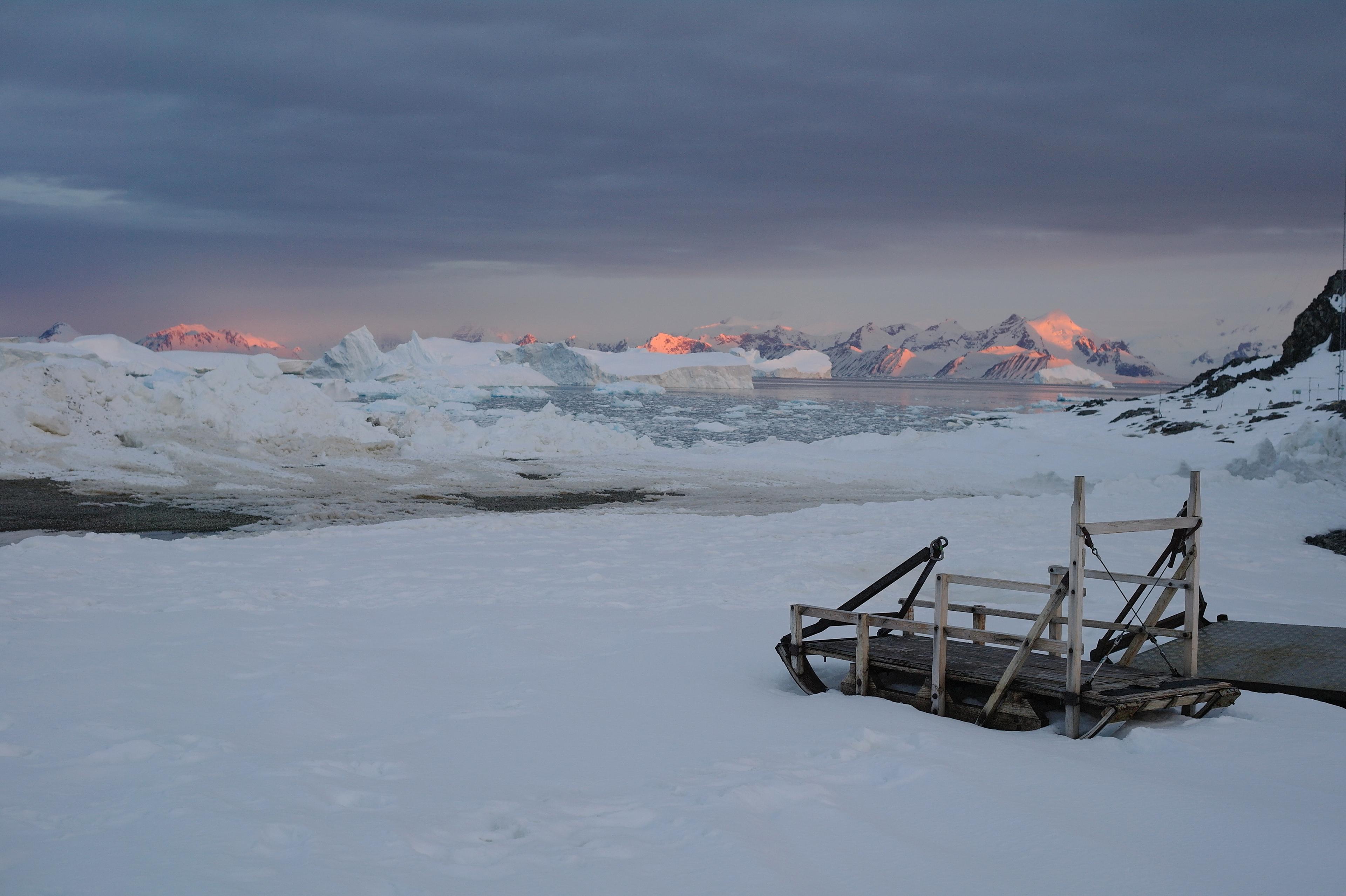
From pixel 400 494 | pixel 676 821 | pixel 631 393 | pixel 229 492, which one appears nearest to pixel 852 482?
pixel 400 494

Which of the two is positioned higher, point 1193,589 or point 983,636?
point 1193,589

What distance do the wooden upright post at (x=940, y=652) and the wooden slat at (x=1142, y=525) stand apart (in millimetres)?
1057

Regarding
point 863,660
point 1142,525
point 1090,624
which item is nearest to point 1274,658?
point 1090,624

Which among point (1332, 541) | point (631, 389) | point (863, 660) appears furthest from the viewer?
point (631, 389)

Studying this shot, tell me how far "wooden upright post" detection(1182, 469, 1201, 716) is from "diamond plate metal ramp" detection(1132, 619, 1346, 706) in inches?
14.3

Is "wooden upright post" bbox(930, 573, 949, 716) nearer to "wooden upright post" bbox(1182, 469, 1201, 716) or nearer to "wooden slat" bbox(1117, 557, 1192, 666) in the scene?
"wooden slat" bbox(1117, 557, 1192, 666)

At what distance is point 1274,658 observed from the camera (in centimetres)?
785

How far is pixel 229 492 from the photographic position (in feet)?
68.8

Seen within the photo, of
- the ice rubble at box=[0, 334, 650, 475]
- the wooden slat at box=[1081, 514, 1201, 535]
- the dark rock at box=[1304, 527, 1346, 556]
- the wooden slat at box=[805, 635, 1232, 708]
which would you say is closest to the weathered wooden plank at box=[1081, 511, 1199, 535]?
the wooden slat at box=[1081, 514, 1201, 535]

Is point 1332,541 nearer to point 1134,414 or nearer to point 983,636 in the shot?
point 983,636

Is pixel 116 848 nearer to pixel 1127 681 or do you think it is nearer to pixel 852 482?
pixel 1127 681

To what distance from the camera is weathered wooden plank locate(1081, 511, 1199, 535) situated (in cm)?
618

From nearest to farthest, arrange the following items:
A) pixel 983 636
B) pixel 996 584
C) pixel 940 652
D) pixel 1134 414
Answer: pixel 983 636 → pixel 940 652 → pixel 996 584 → pixel 1134 414

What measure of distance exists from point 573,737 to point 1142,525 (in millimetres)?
3944
